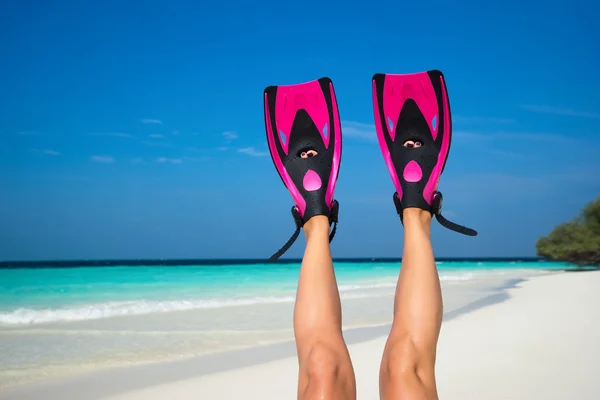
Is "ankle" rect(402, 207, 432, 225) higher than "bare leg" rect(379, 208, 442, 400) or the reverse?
higher

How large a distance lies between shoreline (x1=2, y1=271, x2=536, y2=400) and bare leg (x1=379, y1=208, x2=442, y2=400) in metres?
1.56

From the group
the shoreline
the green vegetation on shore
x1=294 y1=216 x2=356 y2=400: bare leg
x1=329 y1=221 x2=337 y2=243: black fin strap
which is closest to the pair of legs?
x1=294 y1=216 x2=356 y2=400: bare leg

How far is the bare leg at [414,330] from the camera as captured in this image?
5.52 feet

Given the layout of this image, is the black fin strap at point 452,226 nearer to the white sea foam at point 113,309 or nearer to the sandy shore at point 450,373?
the sandy shore at point 450,373

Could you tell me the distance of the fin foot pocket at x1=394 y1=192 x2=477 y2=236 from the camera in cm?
243

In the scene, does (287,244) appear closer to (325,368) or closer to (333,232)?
(333,232)

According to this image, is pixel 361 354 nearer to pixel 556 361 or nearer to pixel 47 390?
pixel 556 361

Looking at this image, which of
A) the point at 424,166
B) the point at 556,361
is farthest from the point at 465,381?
the point at 424,166

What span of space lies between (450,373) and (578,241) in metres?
35.5

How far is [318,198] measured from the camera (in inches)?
98.1

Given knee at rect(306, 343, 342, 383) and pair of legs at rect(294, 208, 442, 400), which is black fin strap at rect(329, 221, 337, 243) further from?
knee at rect(306, 343, 342, 383)

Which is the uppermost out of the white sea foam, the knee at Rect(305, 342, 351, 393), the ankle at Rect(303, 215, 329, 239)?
the ankle at Rect(303, 215, 329, 239)

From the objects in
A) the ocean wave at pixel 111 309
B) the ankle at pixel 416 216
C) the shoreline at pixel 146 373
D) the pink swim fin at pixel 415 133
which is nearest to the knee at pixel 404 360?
the ankle at pixel 416 216

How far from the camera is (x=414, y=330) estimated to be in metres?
1.83
